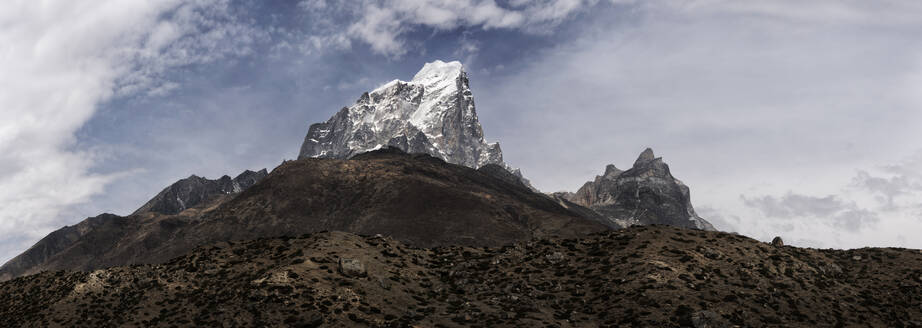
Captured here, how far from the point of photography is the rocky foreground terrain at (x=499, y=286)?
66.5 meters

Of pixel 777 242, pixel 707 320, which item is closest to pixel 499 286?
pixel 707 320

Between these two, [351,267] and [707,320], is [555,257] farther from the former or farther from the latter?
[351,267]

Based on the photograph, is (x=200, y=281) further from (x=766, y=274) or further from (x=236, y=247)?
(x=766, y=274)

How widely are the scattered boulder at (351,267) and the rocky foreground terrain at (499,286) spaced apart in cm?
26

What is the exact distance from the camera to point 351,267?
259 feet

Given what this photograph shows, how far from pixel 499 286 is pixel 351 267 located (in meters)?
19.4

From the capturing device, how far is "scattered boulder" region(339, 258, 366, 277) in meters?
77.8

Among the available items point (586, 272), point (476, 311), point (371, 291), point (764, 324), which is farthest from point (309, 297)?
point (764, 324)

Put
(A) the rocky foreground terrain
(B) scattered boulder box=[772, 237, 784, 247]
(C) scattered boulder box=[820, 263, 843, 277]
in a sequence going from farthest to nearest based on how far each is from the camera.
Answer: (B) scattered boulder box=[772, 237, 784, 247]
(C) scattered boulder box=[820, 263, 843, 277]
(A) the rocky foreground terrain

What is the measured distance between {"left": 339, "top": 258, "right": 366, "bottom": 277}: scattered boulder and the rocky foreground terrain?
26 cm

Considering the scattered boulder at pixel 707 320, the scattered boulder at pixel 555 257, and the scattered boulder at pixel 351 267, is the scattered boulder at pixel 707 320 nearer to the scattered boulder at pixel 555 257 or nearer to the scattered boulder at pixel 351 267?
the scattered boulder at pixel 555 257

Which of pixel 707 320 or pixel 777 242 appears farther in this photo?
pixel 777 242

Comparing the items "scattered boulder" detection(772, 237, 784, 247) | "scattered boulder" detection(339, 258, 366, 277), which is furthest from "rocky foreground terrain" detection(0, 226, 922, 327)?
"scattered boulder" detection(772, 237, 784, 247)

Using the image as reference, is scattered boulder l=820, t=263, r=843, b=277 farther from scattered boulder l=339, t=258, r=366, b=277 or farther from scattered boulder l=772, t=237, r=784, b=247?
scattered boulder l=339, t=258, r=366, b=277
